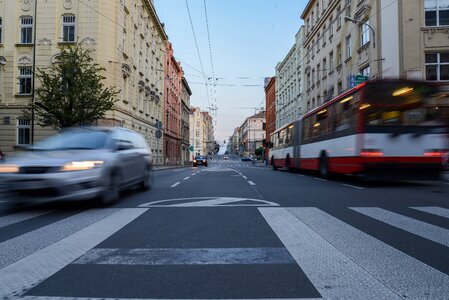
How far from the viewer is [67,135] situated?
8336 mm

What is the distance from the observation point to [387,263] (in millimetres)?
3652

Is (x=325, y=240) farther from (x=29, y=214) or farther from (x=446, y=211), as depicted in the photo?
(x=29, y=214)

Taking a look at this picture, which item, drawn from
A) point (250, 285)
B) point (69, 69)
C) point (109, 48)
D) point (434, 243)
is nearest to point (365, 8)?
point (109, 48)

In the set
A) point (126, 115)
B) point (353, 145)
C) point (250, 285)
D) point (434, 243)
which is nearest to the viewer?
point (250, 285)

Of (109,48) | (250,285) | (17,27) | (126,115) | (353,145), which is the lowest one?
(250,285)

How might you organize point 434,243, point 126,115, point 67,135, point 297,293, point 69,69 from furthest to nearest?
point 126,115, point 69,69, point 67,135, point 434,243, point 297,293

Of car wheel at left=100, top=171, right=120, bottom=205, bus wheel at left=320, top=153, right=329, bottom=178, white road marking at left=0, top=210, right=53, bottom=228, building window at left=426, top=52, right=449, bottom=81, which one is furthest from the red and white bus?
building window at left=426, top=52, right=449, bottom=81

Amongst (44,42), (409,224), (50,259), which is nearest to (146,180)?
(50,259)

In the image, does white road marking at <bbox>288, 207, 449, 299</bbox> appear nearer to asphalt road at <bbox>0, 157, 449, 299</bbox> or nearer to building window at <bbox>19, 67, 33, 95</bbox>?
asphalt road at <bbox>0, 157, 449, 299</bbox>

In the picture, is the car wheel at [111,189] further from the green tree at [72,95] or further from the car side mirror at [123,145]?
the green tree at [72,95]

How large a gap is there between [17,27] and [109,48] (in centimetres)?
742

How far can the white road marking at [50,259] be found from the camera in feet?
10.3

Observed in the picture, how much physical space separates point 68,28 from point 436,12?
25.5m

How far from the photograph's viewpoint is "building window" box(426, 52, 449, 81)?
2347cm
